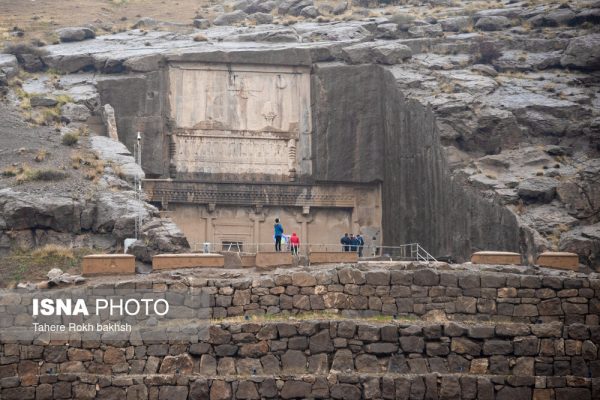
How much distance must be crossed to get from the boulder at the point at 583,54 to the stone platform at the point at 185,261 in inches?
708

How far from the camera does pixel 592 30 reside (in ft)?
171

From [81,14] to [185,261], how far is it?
28086 millimetres

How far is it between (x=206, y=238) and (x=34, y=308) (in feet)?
53.1

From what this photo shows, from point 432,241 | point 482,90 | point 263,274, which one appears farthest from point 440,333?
point 482,90

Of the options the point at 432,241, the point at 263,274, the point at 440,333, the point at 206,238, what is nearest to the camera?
the point at 440,333

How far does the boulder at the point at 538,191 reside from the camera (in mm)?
42656

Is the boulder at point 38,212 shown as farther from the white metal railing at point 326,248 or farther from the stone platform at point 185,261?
the white metal railing at point 326,248

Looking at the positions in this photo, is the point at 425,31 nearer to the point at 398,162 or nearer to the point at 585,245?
the point at 398,162

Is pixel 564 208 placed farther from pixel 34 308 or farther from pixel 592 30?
pixel 34 308

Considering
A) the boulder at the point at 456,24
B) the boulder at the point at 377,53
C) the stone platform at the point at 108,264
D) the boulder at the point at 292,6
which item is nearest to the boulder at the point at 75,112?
the boulder at the point at 377,53

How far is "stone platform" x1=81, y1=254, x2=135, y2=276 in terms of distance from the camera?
36.2 m

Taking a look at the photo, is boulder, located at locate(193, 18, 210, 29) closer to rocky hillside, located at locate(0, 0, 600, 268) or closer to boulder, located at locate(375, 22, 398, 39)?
rocky hillside, located at locate(0, 0, 600, 268)


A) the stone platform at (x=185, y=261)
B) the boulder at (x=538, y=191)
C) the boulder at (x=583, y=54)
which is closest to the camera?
the stone platform at (x=185, y=261)

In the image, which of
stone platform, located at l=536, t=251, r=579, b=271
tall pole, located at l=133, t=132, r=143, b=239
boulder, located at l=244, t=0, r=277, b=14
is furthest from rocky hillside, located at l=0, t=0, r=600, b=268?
stone platform, located at l=536, t=251, r=579, b=271
